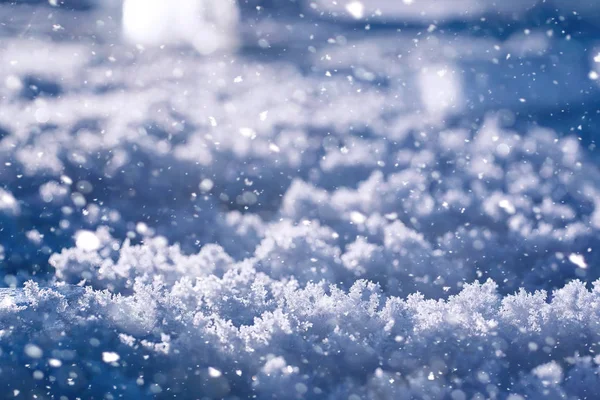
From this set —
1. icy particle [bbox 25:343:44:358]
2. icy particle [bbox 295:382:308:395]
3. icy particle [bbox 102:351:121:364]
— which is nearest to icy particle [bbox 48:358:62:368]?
Result: icy particle [bbox 25:343:44:358]

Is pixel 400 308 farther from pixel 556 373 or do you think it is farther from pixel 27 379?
pixel 27 379

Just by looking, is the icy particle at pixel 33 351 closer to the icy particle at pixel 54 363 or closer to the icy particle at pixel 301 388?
the icy particle at pixel 54 363

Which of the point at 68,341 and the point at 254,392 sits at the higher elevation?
the point at 68,341

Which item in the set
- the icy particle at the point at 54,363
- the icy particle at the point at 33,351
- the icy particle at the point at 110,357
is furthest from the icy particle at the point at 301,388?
the icy particle at the point at 33,351

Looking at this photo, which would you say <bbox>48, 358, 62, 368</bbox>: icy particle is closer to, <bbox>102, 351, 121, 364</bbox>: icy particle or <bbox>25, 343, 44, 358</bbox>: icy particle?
<bbox>25, 343, 44, 358</bbox>: icy particle

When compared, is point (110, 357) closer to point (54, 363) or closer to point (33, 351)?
point (54, 363)

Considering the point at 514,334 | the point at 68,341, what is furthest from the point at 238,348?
the point at 514,334
